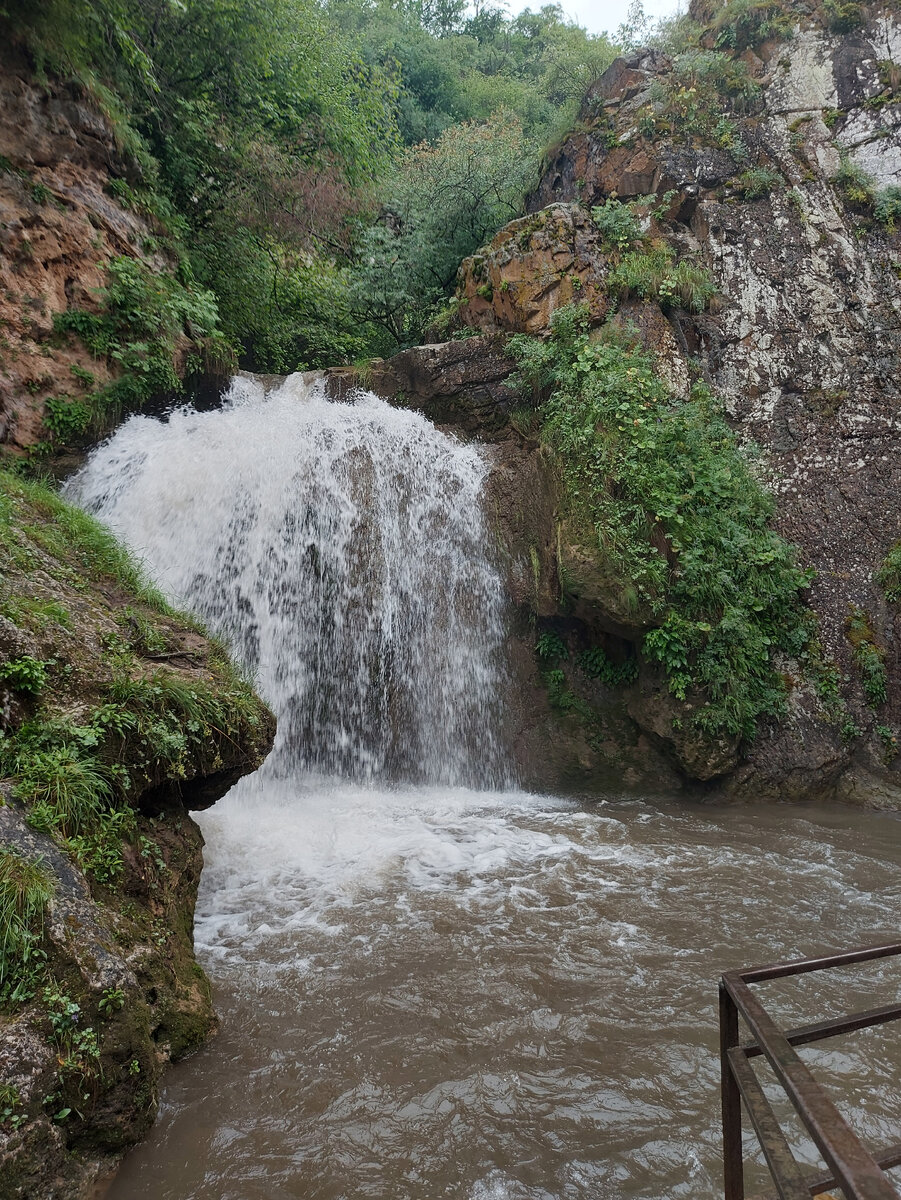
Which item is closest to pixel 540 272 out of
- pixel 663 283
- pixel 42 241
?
pixel 663 283

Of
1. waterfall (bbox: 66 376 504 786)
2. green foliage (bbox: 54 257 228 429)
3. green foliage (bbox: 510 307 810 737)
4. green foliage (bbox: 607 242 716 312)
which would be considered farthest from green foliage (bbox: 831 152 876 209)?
green foliage (bbox: 54 257 228 429)

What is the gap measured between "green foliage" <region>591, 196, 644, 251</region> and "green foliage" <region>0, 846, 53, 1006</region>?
417 inches

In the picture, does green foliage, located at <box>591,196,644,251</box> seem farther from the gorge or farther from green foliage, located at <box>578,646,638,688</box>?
green foliage, located at <box>578,646,638,688</box>

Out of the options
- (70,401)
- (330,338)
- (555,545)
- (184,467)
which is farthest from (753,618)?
(330,338)

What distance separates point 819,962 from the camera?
5.68 feet

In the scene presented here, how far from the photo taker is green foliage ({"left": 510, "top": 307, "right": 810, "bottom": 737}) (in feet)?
24.5

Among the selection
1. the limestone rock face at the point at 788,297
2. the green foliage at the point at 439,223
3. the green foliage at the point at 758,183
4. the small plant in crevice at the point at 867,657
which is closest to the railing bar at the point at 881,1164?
the limestone rock face at the point at 788,297

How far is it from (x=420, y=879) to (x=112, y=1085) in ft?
9.03

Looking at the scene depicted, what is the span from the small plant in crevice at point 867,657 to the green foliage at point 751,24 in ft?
33.0

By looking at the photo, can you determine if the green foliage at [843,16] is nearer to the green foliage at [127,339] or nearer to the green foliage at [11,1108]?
the green foliage at [127,339]

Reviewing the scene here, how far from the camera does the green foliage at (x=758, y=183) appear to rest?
33.7ft

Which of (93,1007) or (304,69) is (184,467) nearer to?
(93,1007)

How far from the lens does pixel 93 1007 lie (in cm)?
267

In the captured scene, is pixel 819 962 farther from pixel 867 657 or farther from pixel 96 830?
pixel 867 657
